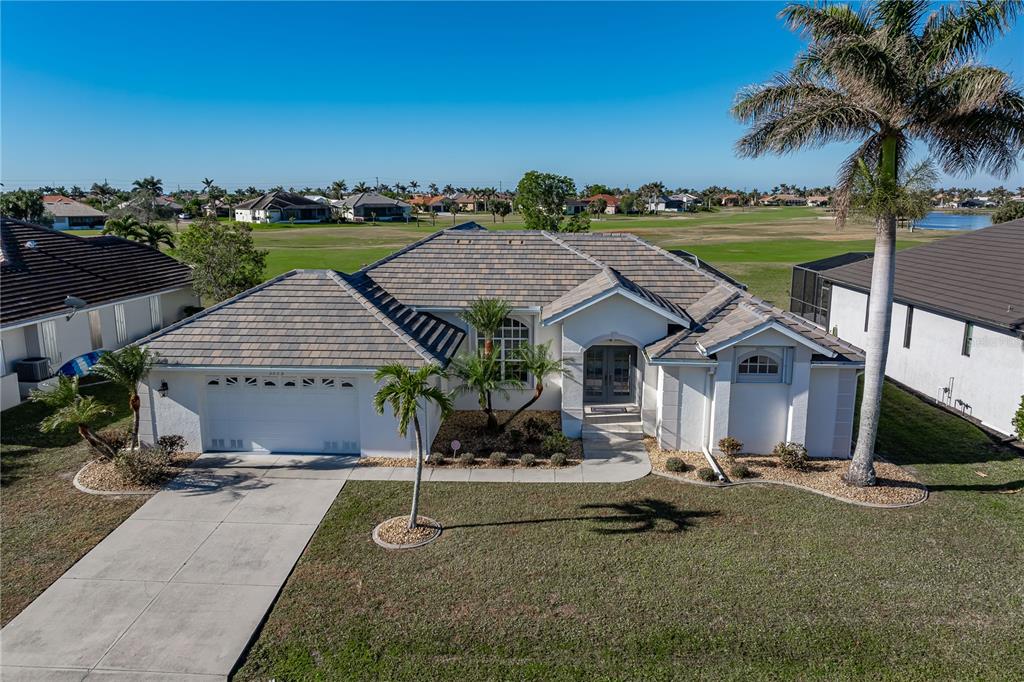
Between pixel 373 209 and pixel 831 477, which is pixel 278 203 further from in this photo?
pixel 831 477

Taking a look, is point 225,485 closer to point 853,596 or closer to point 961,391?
point 853,596

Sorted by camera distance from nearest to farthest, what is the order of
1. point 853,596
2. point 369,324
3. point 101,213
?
point 853,596 → point 369,324 → point 101,213

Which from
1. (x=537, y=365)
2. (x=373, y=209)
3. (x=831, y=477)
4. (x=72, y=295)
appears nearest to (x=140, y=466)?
(x=537, y=365)

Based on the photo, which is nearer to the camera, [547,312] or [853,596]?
[853,596]

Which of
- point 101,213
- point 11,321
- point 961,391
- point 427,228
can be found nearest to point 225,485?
point 11,321

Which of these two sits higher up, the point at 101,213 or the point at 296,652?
the point at 101,213

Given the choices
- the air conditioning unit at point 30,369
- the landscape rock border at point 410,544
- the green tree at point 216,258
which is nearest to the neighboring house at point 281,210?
the green tree at point 216,258

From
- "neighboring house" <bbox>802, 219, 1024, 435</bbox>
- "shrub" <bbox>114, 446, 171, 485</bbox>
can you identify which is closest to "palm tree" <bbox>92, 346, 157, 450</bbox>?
"shrub" <bbox>114, 446, 171, 485</bbox>
